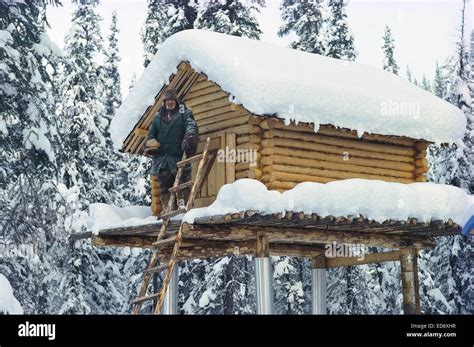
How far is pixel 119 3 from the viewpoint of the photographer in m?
40.6

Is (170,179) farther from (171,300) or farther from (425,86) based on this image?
(425,86)

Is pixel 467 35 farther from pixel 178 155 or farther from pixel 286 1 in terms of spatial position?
pixel 178 155

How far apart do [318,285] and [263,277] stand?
209 inches

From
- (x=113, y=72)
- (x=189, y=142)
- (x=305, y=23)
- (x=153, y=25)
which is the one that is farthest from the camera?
(x=113, y=72)

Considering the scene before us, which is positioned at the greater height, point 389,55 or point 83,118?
point 389,55

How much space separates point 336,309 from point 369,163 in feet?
45.7

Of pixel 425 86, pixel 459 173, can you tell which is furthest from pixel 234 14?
pixel 425 86

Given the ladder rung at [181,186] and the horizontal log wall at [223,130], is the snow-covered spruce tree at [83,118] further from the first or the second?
the ladder rung at [181,186]

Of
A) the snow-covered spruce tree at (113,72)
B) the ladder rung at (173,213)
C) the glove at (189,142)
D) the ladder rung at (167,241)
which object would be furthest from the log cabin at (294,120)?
the snow-covered spruce tree at (113,72)

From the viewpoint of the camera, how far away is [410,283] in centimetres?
1803

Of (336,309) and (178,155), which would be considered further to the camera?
(336,309)

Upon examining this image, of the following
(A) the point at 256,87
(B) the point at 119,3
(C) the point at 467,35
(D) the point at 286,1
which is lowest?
(A) the point at 256,87

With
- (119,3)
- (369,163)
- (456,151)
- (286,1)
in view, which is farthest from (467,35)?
(119,3)

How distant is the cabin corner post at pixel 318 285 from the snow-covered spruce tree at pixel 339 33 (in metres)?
11.1
